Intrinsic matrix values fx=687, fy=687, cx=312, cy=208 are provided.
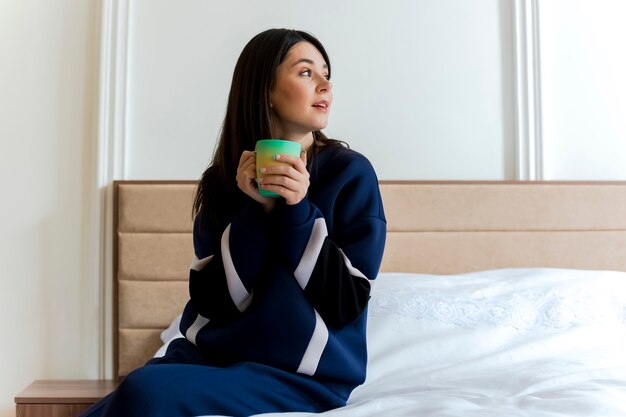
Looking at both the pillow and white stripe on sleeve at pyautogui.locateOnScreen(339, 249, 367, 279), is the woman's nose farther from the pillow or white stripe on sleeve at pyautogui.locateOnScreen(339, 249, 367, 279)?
the pillow

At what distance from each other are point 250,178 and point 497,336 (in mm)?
948

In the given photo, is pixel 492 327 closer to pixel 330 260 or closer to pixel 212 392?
pixel 330 260

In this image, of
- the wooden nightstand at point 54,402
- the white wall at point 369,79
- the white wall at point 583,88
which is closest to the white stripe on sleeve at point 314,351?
the wooden nightstand at point 54,402

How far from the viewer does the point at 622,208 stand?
2.51 metres

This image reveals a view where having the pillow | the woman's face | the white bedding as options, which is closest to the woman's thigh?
the white bedding

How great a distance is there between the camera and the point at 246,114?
1.52m

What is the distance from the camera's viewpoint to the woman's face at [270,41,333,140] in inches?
58.3

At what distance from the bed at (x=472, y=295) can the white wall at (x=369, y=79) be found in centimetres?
17

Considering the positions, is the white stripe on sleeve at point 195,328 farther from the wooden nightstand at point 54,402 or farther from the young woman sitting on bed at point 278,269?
the wooden nightstand at point 54,402

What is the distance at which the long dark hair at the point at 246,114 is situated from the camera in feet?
4.92

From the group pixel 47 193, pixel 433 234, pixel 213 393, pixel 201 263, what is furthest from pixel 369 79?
pixel 213 393

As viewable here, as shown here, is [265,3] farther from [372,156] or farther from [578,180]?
[578,180]

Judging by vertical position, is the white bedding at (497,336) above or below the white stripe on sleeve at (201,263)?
below

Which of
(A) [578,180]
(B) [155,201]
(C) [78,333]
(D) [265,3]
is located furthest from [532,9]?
(C) [78,333]
